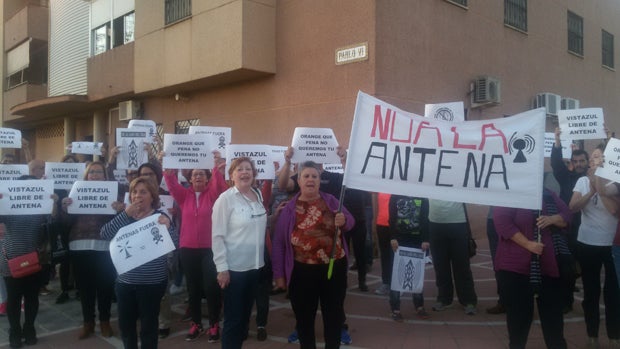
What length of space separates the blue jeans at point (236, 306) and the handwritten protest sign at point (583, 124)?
4641mm

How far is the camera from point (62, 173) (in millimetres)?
6883

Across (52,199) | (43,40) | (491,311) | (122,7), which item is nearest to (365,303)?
(491,311)

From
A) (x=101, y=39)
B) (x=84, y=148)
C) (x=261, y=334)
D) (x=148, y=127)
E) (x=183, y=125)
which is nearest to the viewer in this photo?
(x=261, y=334)

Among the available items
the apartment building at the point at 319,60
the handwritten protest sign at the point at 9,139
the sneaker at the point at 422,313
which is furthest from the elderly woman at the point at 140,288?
the apartment building at the point at 319,60

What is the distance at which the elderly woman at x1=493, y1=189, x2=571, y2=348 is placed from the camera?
4492 mm

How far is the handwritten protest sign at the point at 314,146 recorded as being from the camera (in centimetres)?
573

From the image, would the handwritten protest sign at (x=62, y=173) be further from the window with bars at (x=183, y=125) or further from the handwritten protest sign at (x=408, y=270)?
the window with bars at (x=183, y=125)

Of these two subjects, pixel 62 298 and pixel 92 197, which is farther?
pixel 62 298

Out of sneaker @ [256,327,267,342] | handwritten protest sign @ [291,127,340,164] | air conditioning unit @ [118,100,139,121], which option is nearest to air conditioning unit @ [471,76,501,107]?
handwritten protest sign @ [291,127,340,164]

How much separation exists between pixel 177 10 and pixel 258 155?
359 inches

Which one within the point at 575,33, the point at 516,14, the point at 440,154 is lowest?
the point at 440,154

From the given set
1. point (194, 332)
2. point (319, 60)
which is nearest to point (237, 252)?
point (194, 332)

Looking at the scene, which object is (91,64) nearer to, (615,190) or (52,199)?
(52,199)

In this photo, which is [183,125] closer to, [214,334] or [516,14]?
[516,14]
